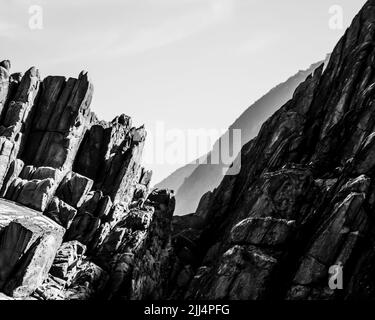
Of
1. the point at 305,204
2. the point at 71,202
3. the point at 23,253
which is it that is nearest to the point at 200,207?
the point at 71,202

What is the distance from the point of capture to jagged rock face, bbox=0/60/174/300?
62.6m

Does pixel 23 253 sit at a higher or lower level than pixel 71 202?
lower

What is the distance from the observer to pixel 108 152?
84.8 m

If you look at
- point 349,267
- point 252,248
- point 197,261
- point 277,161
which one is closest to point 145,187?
point 197,261

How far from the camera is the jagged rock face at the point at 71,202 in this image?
62.6 metres

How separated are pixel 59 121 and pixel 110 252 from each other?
27.2 metres

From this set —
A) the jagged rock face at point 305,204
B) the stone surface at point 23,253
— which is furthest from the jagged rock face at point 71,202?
the jagged rock face at point 305,204

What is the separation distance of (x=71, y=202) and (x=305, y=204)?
39.4 meters

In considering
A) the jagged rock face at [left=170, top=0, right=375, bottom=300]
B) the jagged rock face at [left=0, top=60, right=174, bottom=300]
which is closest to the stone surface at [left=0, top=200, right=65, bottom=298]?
the jagged rock face at [left=0, top=60, right=174, bottom=300]

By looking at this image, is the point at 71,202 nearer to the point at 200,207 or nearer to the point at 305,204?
the point at 200,207

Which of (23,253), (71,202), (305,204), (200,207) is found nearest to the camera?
(23,253)

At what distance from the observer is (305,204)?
206 ft

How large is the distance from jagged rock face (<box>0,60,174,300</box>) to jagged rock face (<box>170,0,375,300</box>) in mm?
9497

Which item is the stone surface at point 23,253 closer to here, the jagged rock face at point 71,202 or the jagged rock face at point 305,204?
the jagged rock face at point 71,202
